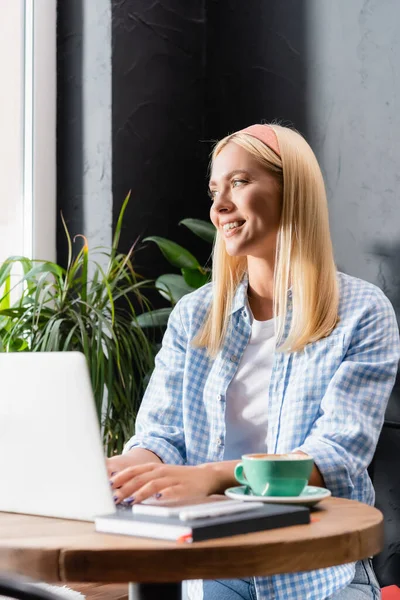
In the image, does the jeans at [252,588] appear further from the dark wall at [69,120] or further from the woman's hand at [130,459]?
the dark wall at [69,120]

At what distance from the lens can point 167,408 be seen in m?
1.70

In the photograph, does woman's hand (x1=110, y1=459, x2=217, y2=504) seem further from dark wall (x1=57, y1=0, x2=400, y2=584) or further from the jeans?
dark wall (x1=57, y1=0, x2=400, y2=584)

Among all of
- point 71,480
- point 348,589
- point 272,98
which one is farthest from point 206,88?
point 71,480

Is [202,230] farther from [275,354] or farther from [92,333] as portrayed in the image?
[275,354]

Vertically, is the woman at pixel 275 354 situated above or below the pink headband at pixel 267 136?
below

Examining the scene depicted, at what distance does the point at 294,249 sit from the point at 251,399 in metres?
0.32

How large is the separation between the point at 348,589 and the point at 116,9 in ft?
6.82

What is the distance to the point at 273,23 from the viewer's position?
2822mm

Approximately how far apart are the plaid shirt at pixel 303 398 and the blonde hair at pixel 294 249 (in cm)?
3

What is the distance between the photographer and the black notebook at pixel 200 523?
0.89 meters

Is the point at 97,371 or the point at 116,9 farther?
the point at 116,9

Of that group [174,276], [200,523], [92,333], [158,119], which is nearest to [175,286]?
[174,276]

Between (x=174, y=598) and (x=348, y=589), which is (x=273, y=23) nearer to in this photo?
(x=348, y=589)

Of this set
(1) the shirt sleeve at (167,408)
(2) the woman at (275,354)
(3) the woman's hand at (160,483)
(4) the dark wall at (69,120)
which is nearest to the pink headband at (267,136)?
(2) the woman at (275,354)
